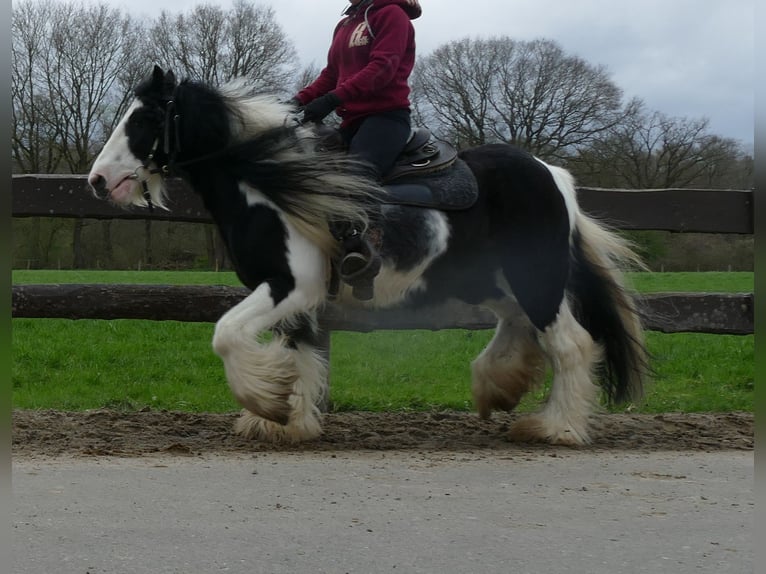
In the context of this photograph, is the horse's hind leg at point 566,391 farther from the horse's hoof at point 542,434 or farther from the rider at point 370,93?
the rider at point 370,93

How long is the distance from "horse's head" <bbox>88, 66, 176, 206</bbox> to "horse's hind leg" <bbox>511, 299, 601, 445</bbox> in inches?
98.0

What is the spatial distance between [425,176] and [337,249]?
71 centimetres

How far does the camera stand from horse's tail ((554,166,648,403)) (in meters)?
5.63

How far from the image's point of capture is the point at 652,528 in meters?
3.29

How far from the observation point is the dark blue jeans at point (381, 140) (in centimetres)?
511

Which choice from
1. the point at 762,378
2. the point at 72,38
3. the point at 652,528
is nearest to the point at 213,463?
the point at 652,528

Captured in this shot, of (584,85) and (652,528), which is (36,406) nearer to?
(652,528)

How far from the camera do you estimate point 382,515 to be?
3.42 m

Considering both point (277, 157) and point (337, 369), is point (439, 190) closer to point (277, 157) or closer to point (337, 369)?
point (277, 157)

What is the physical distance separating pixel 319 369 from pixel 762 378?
4303 mm

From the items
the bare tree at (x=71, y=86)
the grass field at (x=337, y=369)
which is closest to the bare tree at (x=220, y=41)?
the bare tree at (x=71, y=86)

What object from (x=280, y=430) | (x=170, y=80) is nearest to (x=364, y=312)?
(x=280, y=430)

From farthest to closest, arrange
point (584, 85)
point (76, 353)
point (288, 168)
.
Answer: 1. point (584, 85)
2. point (76, 353)
3. point (288, 168)

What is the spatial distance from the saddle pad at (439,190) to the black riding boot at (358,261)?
30 centimetres
